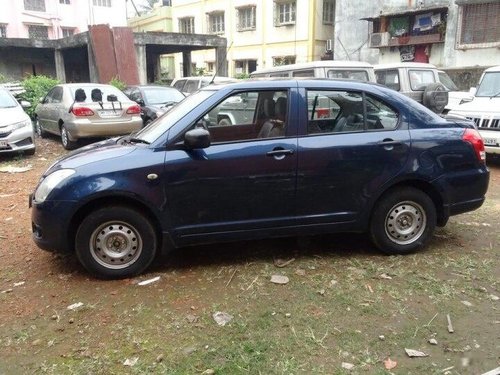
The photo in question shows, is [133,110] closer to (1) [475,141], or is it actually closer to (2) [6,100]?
(2) [6,100]

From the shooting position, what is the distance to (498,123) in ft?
28.3

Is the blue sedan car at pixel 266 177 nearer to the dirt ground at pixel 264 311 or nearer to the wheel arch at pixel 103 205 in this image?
the wheel arch at pixel 103 205

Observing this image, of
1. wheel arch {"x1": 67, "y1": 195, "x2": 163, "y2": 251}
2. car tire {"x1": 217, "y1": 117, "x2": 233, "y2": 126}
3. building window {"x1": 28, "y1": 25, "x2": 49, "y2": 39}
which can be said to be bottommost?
wheel arch {"x1": 67, "y1": 195, "x2": 163, "y2": 251}

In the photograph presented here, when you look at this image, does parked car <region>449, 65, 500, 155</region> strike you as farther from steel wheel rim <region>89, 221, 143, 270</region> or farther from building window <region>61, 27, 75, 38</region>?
building window <region>61, 27, 75, 38</region>

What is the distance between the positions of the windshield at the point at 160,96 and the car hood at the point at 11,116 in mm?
3675

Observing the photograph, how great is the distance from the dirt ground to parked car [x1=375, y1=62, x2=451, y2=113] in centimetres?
698

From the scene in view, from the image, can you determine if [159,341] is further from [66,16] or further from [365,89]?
[66,16]

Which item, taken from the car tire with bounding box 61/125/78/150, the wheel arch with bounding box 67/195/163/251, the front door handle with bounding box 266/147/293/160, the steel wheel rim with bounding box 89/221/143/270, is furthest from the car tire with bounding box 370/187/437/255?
the car tire with bounding box 61/125/78/150

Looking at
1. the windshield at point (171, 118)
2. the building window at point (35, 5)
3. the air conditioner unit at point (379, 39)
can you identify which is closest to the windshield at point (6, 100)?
the windshield at point (171, 118)

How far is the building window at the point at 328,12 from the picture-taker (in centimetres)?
2886

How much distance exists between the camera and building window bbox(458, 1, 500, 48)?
19.8 meters

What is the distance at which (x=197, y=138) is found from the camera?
381cm

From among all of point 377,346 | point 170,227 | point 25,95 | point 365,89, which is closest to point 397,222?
point 365,89

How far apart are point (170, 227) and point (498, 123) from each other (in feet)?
23.4
